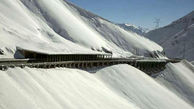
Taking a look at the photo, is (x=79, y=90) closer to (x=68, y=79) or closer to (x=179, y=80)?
(x=68, y=79)

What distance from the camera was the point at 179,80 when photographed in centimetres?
7275

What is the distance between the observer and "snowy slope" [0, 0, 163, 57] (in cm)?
6481

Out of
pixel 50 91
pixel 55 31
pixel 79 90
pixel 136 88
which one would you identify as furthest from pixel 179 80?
pixel 50 91

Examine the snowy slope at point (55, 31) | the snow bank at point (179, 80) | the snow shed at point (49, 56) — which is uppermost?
the snowy slope at point (55, 31)

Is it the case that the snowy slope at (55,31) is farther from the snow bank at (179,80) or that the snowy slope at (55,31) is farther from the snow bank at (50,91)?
the snow bank at (179,80)

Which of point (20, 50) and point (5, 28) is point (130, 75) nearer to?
point (20, 50)

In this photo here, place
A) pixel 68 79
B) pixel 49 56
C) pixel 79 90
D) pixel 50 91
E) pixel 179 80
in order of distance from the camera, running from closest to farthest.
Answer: pixel 50 91 < pixel 79 90 < pixel 68 79 < pixel 49 56 < pixel 179 80

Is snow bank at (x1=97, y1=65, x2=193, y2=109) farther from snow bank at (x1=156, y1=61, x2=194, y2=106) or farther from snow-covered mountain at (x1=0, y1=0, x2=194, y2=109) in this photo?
snow bank at (x1=156, y1=61, x2=194, y2=106)

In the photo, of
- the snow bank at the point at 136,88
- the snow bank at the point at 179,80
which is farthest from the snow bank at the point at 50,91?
the snow bank at the point at 179,80

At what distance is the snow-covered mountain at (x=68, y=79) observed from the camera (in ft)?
107

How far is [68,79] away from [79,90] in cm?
320

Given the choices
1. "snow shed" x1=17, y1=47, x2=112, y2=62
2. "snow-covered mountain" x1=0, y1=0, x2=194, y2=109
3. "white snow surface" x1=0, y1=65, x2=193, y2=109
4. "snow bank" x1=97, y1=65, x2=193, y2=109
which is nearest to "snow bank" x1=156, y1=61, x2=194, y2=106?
"snow-covered mountain" x1=0, y1=0, x2=194, y2=109

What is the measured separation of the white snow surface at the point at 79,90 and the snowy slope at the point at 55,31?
11.2 metres

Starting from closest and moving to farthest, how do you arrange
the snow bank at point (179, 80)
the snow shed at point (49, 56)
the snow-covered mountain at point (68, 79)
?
the snow-covered mountain at point (68, 79)
the snow shed at point (49, 56)
the snow bank at point (179, 80)
